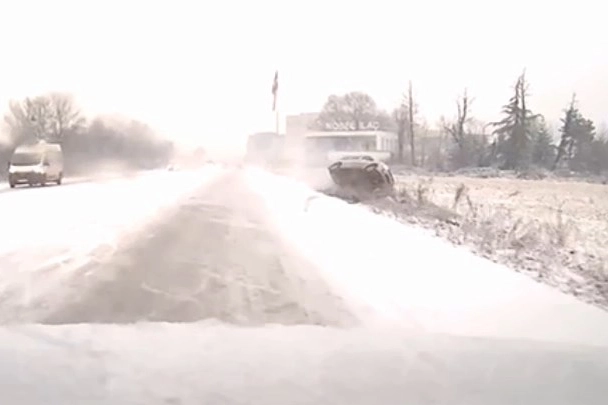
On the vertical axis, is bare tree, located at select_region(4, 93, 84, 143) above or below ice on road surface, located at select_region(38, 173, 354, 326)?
above

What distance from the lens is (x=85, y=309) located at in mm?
2938

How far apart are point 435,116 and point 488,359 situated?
1.38 meters

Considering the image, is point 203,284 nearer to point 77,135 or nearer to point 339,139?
point 77,135

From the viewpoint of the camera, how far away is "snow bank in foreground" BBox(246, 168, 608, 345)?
107 inches

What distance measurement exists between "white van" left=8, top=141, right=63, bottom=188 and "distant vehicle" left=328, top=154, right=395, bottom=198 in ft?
6.66

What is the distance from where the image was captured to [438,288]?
11.0 ft

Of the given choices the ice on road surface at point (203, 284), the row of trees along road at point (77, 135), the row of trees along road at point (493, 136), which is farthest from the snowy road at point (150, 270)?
the row of trees along road at point (493, 136)

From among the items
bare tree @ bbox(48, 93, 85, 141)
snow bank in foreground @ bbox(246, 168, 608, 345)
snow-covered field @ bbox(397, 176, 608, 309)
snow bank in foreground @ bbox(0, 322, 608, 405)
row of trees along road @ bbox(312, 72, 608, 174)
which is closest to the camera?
snow bank in foreground @ bbox(0, 322, 608, 405)

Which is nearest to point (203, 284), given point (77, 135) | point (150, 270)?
point (150, 270)

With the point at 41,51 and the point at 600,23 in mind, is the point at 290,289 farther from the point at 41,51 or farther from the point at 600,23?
the point at 600,23

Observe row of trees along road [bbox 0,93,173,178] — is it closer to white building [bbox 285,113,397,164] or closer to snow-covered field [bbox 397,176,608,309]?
white building [bbox 285,113,397,164]

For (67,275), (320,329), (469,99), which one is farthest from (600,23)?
(67,275)

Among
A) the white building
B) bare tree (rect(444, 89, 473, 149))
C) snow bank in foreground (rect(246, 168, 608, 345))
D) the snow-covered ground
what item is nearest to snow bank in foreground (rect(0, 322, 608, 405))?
snow bank in foreground (rect(246, 168, 608, 345))

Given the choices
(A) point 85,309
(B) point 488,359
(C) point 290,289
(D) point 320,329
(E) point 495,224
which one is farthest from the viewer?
(E) point 495,224
